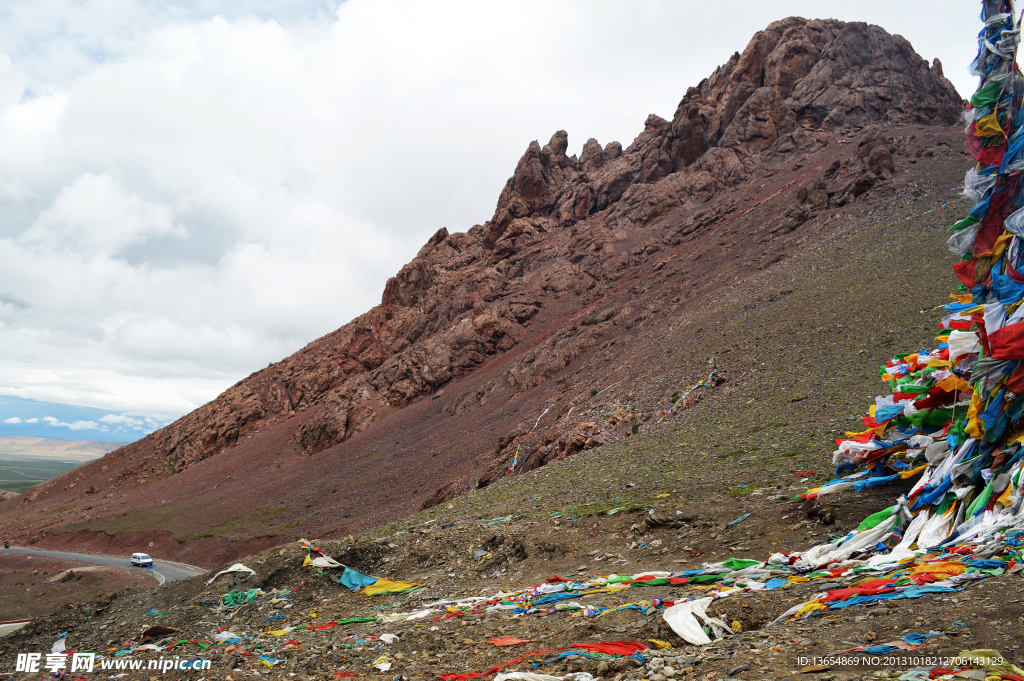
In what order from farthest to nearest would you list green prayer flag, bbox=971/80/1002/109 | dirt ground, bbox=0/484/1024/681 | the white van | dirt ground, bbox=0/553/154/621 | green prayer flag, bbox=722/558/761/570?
1. the white van
2. dirt ground, bbox=0/553/154/621
3. green prayer flag, bbox=971/80/1002/109
4. green prayer flag, bbox=722/558/761/570
5. dirt ground, bbox=0/484/1024/681

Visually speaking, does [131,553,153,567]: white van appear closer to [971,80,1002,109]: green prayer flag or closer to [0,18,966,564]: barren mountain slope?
[0,18,966,564]: barren mountain slope

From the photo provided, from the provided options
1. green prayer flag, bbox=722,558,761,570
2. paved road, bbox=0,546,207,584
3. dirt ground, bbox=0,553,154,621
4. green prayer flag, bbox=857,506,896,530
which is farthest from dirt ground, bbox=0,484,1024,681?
paved road, bbox=0,546,207,584

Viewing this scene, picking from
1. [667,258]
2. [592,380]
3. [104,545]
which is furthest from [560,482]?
[104,545]

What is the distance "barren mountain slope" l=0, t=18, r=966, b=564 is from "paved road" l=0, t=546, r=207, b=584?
6.14ft

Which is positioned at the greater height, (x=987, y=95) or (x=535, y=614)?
(x=987, y=95)

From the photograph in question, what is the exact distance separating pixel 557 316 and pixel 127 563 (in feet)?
150

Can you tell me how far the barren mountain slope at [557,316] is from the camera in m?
38.7

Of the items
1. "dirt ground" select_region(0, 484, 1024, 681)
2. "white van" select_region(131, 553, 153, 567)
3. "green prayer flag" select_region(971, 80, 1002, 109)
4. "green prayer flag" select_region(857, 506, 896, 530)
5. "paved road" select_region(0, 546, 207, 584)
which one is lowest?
"paved road" select_region(0, 546, 207, 584)

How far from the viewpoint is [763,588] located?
25.8 ft

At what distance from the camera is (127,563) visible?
42.4 metres

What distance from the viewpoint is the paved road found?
118 ft

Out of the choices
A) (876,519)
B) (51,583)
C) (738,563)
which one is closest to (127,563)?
(51,583)

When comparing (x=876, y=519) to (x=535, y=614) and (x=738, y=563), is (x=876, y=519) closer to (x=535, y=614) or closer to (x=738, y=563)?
(x=738, y=563)

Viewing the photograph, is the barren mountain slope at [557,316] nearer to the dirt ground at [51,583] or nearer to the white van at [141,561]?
the white van at [141,561]
